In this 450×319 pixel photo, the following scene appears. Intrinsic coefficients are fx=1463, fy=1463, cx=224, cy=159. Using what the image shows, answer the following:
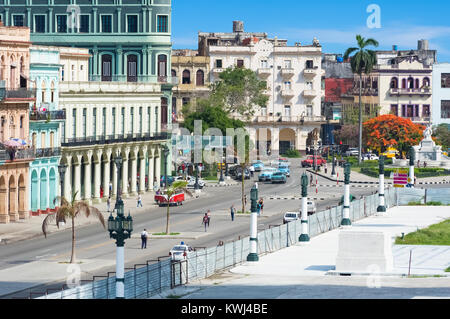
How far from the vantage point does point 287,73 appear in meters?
190

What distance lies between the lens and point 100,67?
14350cm

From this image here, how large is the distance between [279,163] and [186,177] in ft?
77.5

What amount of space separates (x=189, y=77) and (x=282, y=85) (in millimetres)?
12574

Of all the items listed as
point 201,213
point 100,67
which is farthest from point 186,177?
point 201,213

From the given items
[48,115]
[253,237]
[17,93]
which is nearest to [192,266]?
[253,237]

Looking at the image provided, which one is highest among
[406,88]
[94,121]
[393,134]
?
[406,88]

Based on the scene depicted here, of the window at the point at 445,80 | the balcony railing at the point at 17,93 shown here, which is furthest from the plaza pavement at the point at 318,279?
the window at the point at 445,80

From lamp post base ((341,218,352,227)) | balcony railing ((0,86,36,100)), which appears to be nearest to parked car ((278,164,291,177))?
balcony railing ((0,86,36,100))

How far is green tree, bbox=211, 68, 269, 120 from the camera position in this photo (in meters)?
177

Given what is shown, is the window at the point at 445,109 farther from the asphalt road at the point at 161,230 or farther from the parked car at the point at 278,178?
the asphalt road at the point at 161,230

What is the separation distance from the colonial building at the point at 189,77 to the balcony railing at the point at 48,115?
79.3 meters

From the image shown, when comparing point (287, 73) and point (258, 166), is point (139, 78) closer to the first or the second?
point (258, 166)

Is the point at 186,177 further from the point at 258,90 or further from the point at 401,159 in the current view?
the point at 258,90

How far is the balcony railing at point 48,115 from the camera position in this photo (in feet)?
332
